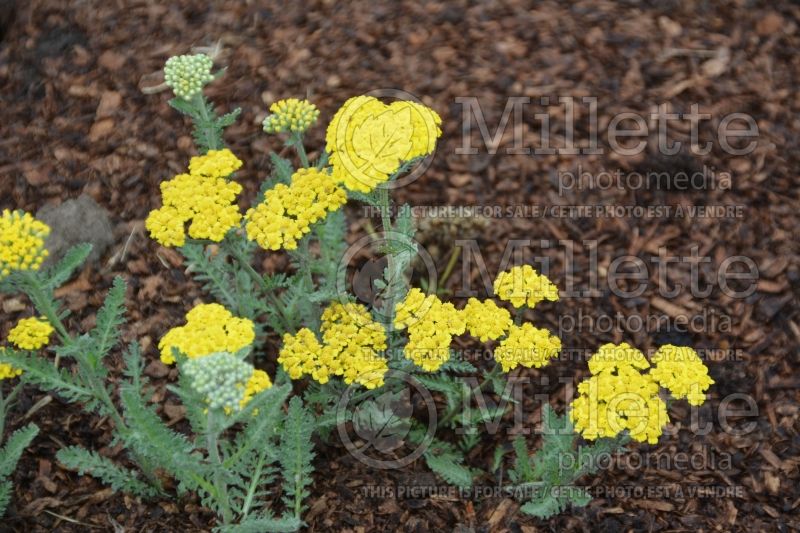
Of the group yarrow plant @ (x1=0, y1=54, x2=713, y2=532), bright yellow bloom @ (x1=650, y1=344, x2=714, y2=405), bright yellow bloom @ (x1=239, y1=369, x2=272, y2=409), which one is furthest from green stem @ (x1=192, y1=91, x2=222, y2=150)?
bright yellow bloom @ (x1=650, y1=344, x2=714, y2=405)

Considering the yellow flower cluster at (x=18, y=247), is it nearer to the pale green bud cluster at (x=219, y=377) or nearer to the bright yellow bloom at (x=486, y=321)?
the pale green bud cluster at (x=219, y=377)

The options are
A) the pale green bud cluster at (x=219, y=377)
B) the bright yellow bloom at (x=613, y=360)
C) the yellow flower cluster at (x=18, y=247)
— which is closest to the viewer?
the pale green bud cluster at (x=219, y=377)

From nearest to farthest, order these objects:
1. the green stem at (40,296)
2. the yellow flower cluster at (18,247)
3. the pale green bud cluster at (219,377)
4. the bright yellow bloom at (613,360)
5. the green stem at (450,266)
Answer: the pale green bud cluster at (219,377)
the yellow flower cluster at (18,247)
the green stem at (40,296)
the bright yellow bloom at (613,360)
the green stem at (450,266)

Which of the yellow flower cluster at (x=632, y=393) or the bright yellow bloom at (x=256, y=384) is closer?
the yellow flower cluster at (x=632, y=393)

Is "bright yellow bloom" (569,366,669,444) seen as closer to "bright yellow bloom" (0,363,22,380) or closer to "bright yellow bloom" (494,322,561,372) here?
"bright yellow bloom" (494,322,561,372)

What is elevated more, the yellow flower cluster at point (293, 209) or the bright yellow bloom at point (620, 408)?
the yellow flower cluster at point (293, 209)

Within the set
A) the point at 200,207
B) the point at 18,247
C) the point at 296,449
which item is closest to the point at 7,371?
the point at 18,247

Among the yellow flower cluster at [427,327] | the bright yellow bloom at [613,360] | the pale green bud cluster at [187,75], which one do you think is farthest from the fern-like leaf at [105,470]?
the bright yellow bloom at [613,360]
